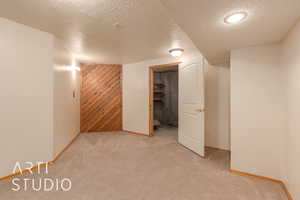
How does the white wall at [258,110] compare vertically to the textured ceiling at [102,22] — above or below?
below

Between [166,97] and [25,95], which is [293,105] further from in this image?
[166,97]

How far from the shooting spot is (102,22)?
204cm

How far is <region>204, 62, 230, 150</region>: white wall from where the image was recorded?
3.22 m

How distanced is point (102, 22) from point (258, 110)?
2678 mm

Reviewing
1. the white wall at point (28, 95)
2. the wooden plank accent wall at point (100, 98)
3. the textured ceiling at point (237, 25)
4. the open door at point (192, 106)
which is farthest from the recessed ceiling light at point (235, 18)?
the wooden plank accent wall at point (100, 98)

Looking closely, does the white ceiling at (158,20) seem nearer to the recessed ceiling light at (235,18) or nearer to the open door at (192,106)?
the recessed ceiling light at (235,18)

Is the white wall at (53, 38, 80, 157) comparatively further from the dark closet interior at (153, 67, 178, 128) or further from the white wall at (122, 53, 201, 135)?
the dark closet interior at (153, 67, 178, 128)

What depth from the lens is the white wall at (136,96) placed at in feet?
14.1

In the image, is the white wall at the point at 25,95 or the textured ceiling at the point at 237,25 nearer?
the textured ceiling at the point at 237,25

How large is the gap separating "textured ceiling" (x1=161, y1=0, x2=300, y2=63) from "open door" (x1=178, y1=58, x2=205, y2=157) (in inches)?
Answer: 40.0

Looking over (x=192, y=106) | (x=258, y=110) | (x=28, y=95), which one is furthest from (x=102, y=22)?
(x=258, y=110)

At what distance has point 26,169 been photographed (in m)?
2.17

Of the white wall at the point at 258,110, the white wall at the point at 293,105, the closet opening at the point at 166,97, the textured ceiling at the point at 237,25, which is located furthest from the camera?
the closet opening at the point at 166,97

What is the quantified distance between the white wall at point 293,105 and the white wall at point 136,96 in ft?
8.95
